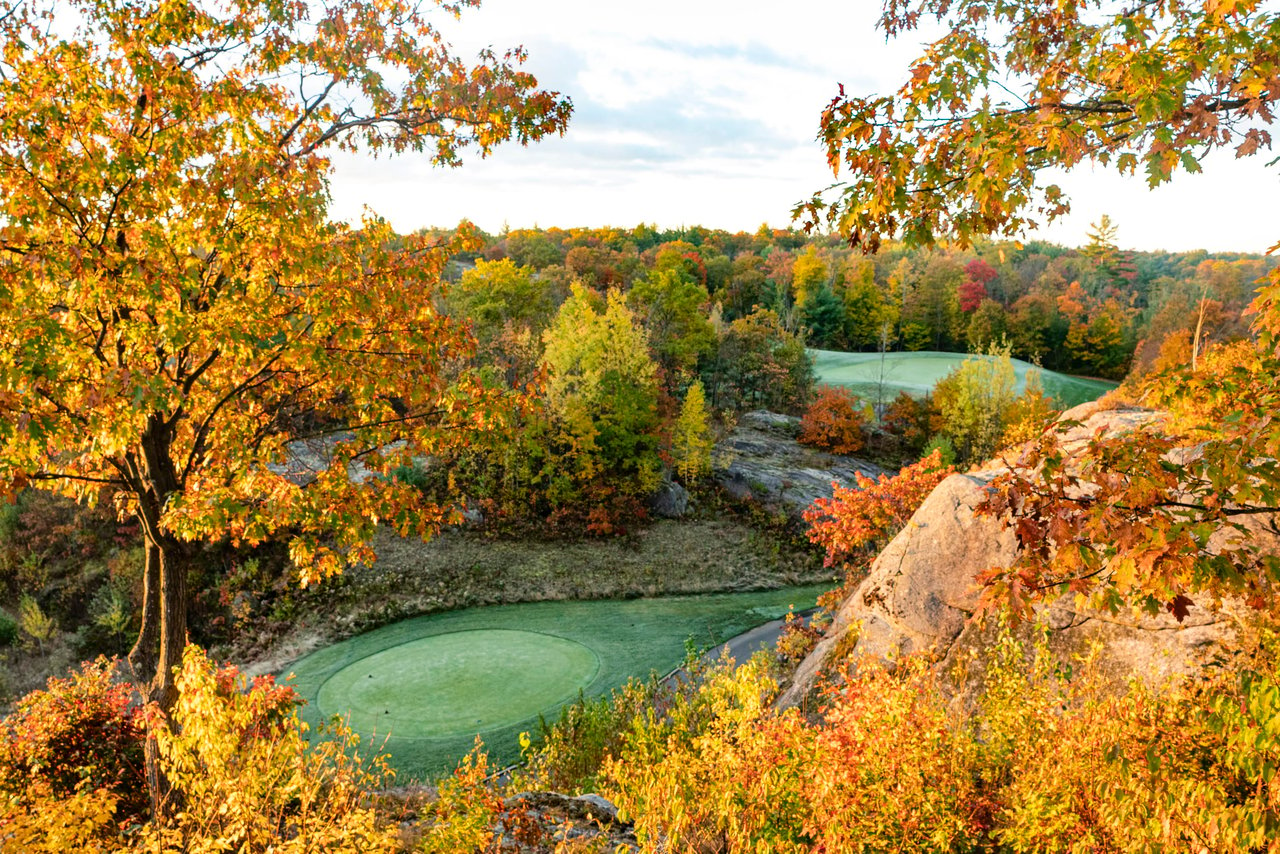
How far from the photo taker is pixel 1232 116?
3.87m

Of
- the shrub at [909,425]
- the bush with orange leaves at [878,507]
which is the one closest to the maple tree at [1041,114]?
the bush with orange leaves at [878,507]

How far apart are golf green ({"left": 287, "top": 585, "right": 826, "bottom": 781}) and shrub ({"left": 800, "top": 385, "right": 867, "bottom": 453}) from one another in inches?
483

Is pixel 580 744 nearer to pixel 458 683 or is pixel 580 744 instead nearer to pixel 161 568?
pixel 458 683

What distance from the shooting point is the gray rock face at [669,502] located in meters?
25.9

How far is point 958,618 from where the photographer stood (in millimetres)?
8727

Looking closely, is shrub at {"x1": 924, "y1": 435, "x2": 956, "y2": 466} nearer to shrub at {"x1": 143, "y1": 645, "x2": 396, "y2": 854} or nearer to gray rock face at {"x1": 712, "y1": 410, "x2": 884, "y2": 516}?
gray rock face at {"x1": 712, "y1": 410, "x2": 884, "y2": 516}

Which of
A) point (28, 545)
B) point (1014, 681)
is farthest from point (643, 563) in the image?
point (1014, 681)

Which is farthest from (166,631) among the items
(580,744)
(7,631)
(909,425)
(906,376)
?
(906,376)

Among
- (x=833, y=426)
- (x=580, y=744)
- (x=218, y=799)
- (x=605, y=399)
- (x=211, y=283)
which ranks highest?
(x=211, y=283)

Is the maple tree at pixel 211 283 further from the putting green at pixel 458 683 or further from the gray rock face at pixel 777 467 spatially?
the gray rock face at pixel 777 467

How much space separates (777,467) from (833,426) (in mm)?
4247

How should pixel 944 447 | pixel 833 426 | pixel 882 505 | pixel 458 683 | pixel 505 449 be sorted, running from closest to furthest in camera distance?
pixel 505 449 → pixel 882 505 → pixel 458 683 → pixel 944 447 → pixel 833 426

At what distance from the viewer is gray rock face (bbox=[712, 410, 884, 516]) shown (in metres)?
27.4

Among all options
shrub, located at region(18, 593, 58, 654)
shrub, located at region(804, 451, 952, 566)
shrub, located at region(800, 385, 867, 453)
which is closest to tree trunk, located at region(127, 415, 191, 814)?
shrub, located at region(804, 451, 952, 566)
